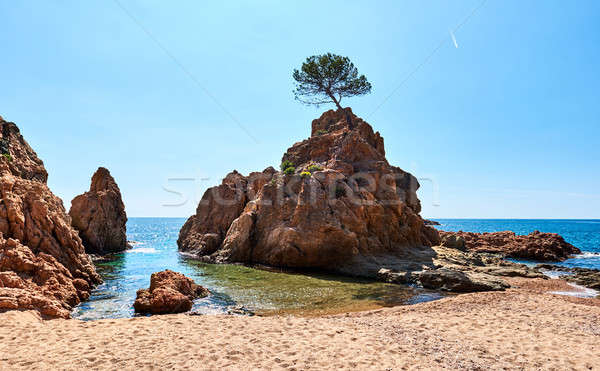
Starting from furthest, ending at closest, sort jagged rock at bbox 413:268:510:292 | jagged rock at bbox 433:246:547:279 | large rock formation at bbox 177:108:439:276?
large rock formation at bbox 177:108:439:276 → jagged rock at bbox 433:246:547:279 → jagged rock at bbox 413:268:510:292

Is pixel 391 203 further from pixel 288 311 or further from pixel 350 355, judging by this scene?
pixel 350 355

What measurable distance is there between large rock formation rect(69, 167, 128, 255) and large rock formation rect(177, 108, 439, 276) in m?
12.8

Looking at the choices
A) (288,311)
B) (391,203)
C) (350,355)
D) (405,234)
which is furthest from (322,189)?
(350,355)

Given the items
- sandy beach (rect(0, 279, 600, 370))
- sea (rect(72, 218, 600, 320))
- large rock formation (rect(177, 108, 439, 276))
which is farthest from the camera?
large rock formation (rect(177, 108, 439, 276))

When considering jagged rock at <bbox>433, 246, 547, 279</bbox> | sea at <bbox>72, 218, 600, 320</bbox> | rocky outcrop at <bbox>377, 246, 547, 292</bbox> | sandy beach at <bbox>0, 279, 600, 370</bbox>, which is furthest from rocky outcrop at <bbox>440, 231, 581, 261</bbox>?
sandy beach at <bbox>0, 279, 600, 370</bbox>

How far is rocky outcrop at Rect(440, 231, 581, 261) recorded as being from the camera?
135 feet

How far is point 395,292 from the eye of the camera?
20250 mm

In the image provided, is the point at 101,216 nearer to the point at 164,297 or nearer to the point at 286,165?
the point at 286,165

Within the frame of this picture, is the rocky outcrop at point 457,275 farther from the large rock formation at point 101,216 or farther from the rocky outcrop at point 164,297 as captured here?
the large rock formation at point 101,216

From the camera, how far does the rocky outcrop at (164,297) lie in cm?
1516

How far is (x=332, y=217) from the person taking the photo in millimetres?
29625

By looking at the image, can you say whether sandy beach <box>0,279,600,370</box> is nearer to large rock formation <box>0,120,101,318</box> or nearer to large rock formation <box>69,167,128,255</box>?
large rock formation <box>0,120,101,318</box>

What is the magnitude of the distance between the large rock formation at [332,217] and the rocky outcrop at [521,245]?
606 centimetres

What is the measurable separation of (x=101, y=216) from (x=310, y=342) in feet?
146
